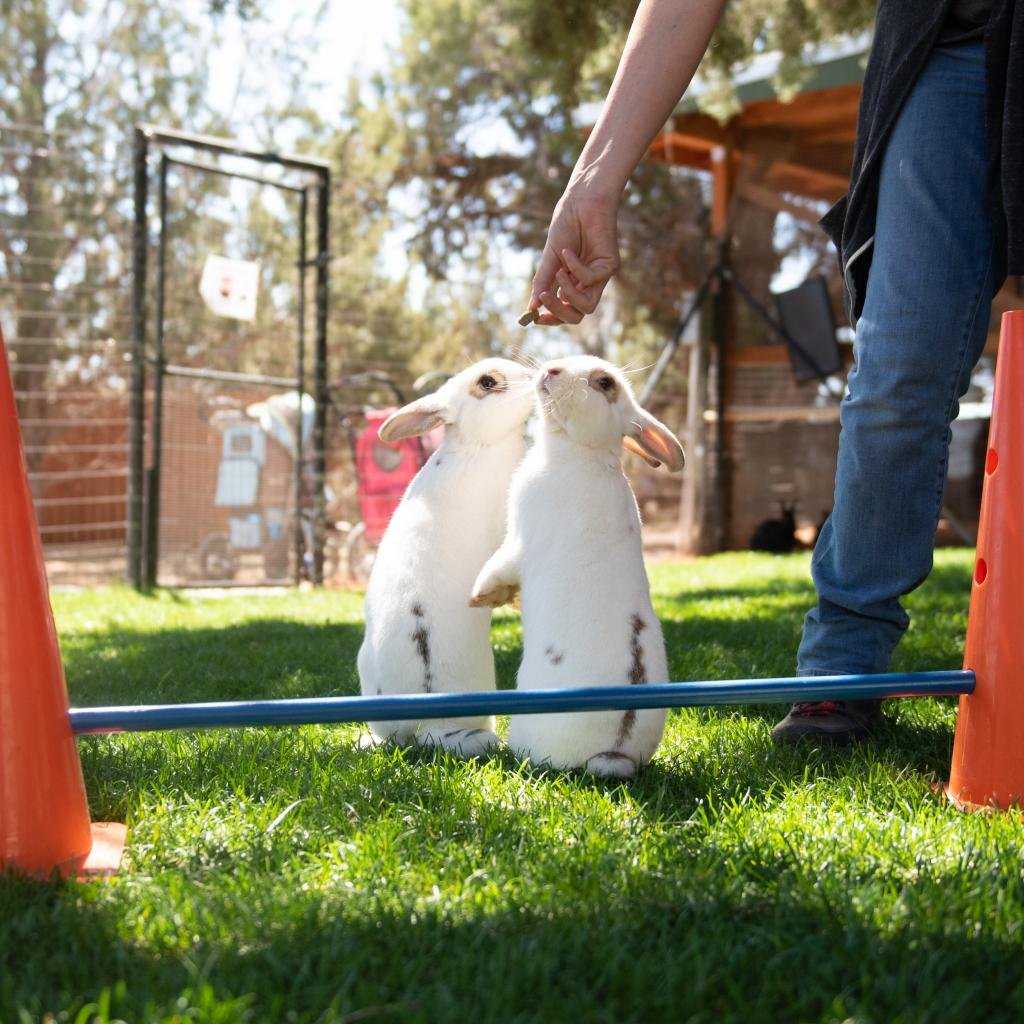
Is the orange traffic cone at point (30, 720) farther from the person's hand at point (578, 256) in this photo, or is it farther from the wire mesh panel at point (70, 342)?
the wire mesh panel at point (70, 342)

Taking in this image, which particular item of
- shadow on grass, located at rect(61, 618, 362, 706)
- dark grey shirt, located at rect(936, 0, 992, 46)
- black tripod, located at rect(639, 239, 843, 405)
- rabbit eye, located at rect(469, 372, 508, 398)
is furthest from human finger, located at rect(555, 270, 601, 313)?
black tripod, located at rect(639, 239, 843, 405)

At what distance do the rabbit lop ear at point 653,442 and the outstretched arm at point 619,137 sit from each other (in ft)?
1.01

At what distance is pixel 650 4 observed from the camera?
2229 mm

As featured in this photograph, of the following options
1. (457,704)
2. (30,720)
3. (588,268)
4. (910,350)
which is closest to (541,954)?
(457,704)

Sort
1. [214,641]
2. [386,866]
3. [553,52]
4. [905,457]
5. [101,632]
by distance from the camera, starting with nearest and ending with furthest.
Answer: [386,866] → [905,457] → [214,641] → [101,632] → [553,52]

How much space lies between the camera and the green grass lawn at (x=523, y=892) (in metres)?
1.18

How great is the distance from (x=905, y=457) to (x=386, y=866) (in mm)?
1376

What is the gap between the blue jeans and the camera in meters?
2.25

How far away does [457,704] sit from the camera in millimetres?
1688

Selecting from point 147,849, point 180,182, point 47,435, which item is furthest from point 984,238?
point 180,182

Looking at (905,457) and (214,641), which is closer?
(905,457)

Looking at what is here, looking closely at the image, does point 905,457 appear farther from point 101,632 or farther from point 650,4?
point 101,632

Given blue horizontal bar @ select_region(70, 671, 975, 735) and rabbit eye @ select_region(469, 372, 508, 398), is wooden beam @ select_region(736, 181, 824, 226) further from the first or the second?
blue horizontal bar @ select_region(70, 671, 975, 735)

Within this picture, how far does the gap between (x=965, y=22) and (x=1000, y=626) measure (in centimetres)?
124
